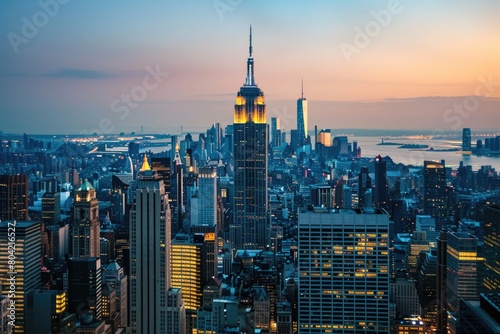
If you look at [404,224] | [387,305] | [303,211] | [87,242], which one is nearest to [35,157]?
[87,242]

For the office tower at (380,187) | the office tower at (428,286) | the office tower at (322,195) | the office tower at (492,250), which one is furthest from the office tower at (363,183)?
the office tower at (492,250)

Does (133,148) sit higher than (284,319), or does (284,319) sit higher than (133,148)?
(133,148)

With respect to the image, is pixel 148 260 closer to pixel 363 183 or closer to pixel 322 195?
pixel 322 195

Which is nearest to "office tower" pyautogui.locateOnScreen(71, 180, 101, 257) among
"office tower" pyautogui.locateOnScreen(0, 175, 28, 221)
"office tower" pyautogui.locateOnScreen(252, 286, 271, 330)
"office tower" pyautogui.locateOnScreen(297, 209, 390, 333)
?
"office tower" pyautogui.locateOnScreen(0, 175, 28, 221)

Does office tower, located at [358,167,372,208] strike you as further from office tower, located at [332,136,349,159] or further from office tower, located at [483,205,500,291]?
office tower, located at [483,205,500,291]

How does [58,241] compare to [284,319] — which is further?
[58,241]

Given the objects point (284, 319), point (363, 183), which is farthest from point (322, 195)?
point (284, 319)
